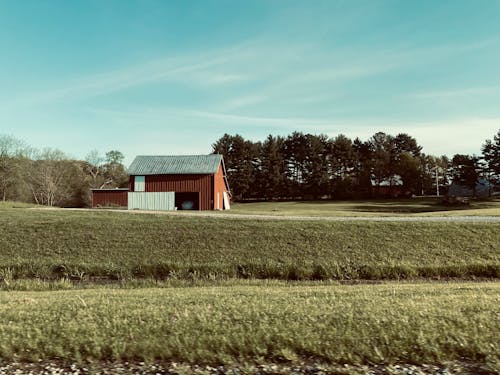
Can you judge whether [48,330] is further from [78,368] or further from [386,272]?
[386,272]

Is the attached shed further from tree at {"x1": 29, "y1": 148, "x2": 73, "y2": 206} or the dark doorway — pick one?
tree at {"x1": 29, "y1": 148, "x2": 73, "y2": 206}

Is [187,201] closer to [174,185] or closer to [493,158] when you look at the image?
[174,185]

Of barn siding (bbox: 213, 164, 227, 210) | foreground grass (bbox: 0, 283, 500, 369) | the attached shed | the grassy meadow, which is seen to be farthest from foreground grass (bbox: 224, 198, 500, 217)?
foreground grass (bbox: 0, 283, 500, 369)

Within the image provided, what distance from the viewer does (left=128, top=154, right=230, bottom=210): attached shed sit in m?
44.9

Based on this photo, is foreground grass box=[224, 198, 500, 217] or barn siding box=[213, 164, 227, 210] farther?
barn siding box=[213, 164, 227, 210]

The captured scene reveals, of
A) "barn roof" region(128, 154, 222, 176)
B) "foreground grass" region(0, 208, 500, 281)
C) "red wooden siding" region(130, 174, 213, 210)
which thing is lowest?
"foreground grass" region(0, 208, 500, 281)

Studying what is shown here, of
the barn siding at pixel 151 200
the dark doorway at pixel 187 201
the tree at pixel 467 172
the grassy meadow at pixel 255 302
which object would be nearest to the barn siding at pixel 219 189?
the dark doorway at pixel 187 201

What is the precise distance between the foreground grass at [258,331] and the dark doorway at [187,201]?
39.0 metres

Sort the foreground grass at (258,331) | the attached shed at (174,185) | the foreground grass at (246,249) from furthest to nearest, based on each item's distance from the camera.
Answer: the attached shed at (174,185), the foreground grass at (246,249), the foreground grass at (258,331)

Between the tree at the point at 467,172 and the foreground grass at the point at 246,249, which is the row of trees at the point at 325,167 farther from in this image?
the foreground grass at the point at 246,249

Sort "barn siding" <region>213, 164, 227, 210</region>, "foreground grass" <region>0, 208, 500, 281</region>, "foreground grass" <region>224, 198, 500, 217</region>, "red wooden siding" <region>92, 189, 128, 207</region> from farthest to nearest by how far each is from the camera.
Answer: "red wooden siding" <region>92, 189, 128, 207</region>
"barn siding" <region>213, 164, 227, 210</region>
"foreground grass" <region>224, 198, 500, 217</region>
"foreground grass" <region>0, 208, 500, 281</region>

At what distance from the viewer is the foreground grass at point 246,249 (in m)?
13.2

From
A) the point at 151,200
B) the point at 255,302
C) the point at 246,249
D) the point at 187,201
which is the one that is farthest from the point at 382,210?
the point at 255,302

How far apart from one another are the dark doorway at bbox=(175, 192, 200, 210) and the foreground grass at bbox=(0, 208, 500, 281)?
26.1m
